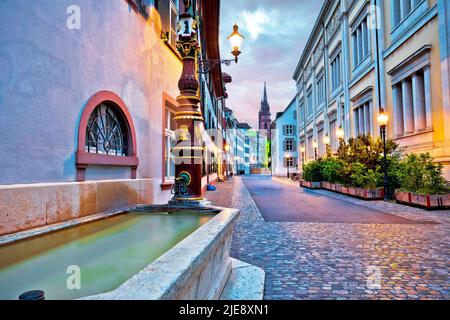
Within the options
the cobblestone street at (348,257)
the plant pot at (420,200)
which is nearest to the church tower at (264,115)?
the plant pot at (420,200)

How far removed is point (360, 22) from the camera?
21031 millimetres

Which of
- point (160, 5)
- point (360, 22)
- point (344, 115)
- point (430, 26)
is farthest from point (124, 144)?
point (344, 115)

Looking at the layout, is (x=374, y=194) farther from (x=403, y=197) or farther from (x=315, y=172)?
(x=315, y=172)

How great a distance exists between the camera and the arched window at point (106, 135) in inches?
170

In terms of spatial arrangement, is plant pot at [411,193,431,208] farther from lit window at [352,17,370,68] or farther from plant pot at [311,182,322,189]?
lit window at [352,17,370,68]

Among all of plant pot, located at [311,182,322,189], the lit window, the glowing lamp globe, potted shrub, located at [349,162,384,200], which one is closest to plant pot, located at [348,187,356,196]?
potted shrub, located at [349,162,384,200]

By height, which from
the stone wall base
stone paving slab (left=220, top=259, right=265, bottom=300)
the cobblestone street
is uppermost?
the stone wall base

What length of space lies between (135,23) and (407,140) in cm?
1460

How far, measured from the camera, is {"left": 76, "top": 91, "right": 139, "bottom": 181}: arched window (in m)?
4.32

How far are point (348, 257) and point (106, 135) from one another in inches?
181

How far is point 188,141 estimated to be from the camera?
176 inches

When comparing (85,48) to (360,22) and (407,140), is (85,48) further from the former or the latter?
(360,22)

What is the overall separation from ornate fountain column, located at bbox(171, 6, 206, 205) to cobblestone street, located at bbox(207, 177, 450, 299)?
1.33 metres

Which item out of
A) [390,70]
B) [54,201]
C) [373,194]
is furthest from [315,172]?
[54,201]
